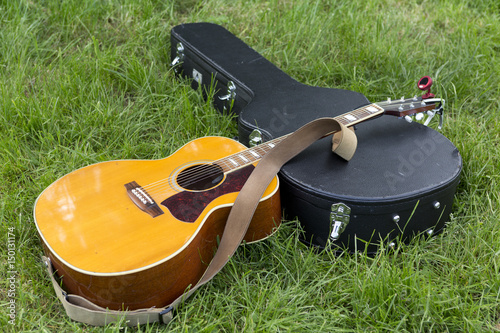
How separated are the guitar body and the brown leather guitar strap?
28 millimetres

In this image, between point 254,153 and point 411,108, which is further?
point 411,108

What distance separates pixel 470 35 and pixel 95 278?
2730mm

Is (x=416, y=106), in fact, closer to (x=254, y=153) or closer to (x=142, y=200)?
(x=254, y=153)

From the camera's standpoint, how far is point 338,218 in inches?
73.9

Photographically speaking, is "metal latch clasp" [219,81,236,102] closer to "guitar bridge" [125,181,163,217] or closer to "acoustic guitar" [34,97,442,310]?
"acoustic guitar" [34,97,442,310]

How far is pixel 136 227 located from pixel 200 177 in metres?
0.35

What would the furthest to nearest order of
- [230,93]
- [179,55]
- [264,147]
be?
1. [179,55]
2. [230,93]
3. [264,147]

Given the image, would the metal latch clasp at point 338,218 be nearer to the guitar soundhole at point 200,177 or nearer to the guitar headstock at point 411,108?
the guitar soundhole at point 200,177

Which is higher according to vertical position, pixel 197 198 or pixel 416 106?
pixel 416 106

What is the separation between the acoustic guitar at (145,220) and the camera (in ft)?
5.10

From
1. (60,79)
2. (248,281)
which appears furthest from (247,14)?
Result: (248,281)

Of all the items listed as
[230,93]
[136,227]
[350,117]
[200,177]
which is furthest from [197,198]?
[230,93]

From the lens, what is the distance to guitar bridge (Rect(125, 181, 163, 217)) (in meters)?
1.71

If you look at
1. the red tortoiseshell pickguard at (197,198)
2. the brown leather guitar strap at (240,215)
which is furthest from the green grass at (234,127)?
the red tortoiseshell pickguard at (197,198)
